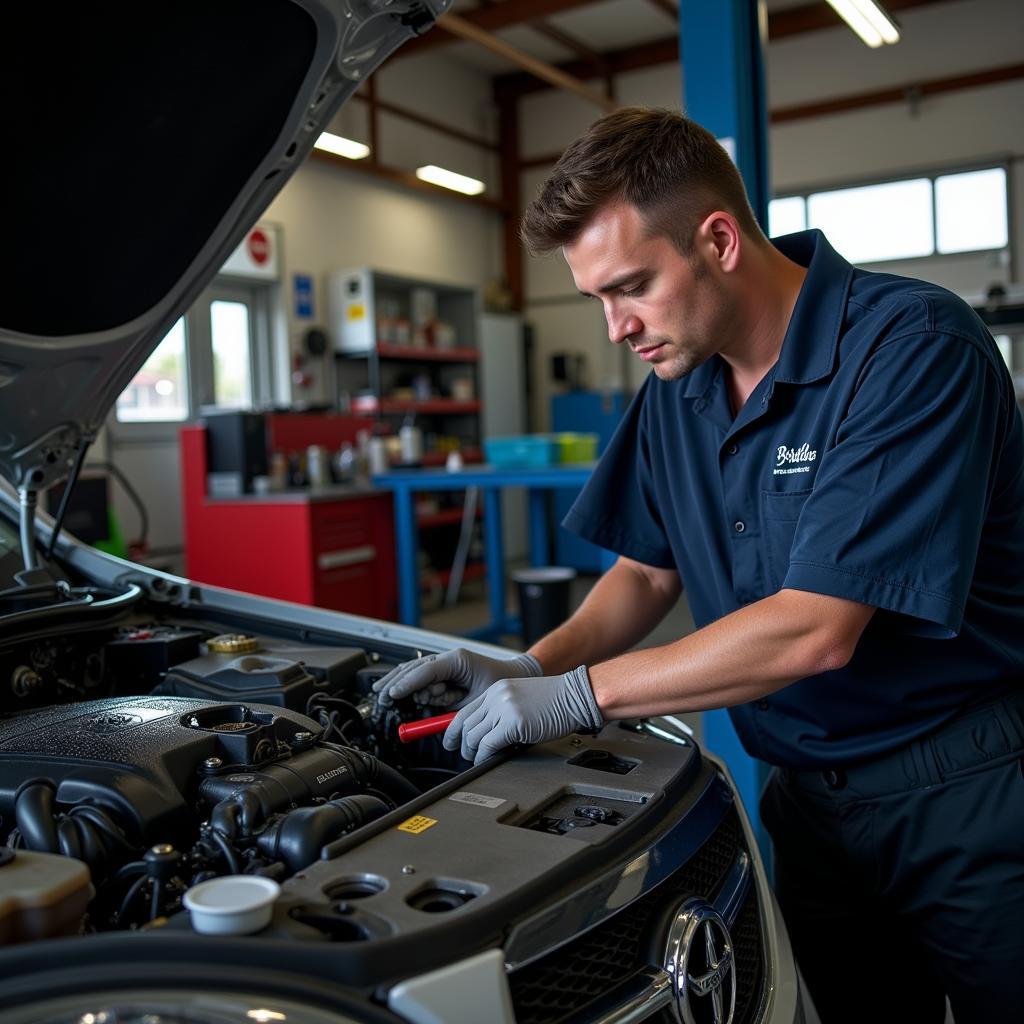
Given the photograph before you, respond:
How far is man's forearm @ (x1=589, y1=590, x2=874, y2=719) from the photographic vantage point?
110 centimetres

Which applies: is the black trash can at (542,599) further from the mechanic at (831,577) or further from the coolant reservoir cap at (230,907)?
the coolant reservoir cap at (230,907)

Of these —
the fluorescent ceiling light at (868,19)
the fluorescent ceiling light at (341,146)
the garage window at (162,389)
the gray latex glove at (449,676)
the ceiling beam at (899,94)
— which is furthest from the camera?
the ceiling beam at (899,94)

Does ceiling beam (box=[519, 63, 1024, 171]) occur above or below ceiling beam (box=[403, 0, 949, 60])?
below

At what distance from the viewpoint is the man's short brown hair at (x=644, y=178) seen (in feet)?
4.03

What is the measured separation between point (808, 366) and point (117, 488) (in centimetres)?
539

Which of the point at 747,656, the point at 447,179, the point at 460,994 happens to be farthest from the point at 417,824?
the point at 447,179

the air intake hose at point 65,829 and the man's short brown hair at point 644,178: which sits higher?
the man's short brown hair at point 644,178

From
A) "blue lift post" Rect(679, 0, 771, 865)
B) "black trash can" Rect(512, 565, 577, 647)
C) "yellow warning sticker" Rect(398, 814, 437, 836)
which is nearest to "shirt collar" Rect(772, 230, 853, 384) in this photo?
"yellow warning sticker" Rect(398, 814, 437, 836)

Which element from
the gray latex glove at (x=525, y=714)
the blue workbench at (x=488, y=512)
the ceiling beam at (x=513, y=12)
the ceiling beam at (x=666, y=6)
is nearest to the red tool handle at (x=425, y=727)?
the gray latex glove at (x=525, y=714)

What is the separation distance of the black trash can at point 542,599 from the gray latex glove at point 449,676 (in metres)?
3.47

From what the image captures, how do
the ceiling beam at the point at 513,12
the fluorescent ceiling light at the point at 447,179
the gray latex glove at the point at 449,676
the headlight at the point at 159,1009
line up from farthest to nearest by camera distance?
1. the fluorescent ceiling light at the point at 447,179
2. the ceiling beam at the point at 513,12
3. the gray latex glove at the point at 449,676
4. the headlight at the point at 159,1009

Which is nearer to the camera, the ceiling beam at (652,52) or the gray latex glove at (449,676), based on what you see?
the gray latex glove at (449,676)

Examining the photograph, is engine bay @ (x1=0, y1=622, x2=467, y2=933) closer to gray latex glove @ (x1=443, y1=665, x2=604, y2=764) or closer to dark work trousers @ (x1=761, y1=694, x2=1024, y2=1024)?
gray latex glove @ (x1=443, y1=665, x2=604, y2=764)

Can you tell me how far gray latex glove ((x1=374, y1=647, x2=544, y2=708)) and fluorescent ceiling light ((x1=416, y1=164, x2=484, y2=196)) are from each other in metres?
6.85
